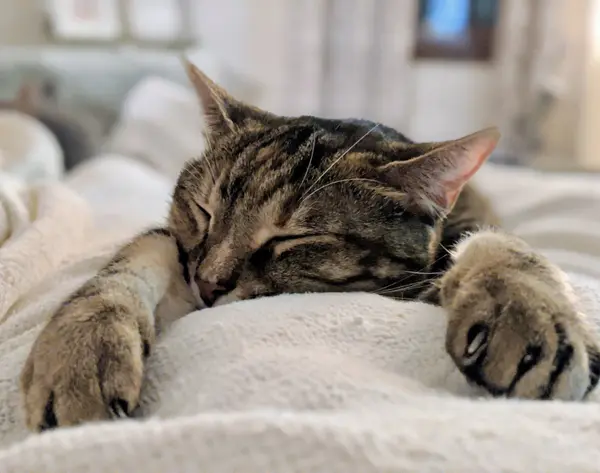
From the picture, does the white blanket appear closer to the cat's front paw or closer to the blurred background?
the cat's front paw

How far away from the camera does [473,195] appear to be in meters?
1.14

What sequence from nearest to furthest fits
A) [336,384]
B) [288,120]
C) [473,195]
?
[336,384], [288,120], [473,195]

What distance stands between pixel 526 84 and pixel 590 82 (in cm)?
32

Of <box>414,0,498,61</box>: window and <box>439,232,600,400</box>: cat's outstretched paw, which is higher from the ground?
<box>414,0,498,61</box>: window

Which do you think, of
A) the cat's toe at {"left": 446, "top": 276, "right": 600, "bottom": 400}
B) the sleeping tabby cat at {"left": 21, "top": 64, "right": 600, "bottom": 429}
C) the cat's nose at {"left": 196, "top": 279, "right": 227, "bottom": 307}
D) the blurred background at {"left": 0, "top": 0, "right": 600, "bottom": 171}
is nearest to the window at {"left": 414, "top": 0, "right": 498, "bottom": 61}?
the blurred background at {"left": 0, "top": 0, "right": 600, "bottom": 171}

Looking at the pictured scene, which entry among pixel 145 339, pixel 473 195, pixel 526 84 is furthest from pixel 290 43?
pixel 145 339

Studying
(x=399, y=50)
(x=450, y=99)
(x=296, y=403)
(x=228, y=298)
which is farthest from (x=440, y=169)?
(x=450, y=99)

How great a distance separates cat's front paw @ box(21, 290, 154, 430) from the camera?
0.53 metres

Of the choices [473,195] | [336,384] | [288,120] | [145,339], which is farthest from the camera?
[473,195]

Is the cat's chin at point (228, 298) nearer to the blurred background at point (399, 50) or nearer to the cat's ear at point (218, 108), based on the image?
the cat's ear at point (218, 108)

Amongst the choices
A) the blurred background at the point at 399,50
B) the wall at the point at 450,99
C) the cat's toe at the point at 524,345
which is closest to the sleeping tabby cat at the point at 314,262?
the cat's toe at the point at 524,345

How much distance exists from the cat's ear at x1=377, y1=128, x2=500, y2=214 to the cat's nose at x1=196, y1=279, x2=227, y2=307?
234mm

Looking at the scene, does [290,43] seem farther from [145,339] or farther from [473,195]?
[145,339]

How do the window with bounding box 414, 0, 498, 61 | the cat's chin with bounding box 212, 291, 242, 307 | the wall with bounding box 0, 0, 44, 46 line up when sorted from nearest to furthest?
the cat's chin with bounding box 212, 291, 242, 307 < the wall with bounding box 0, 0, 44, 46 < the window with bounding box 414, 0, 498, 61
